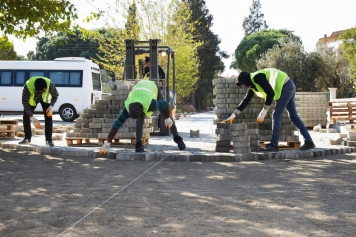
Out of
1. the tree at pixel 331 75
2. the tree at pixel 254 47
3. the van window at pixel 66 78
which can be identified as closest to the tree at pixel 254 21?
the tree at pixel 254 47

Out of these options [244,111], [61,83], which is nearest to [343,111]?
[61,83]

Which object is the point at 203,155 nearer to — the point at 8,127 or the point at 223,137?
the point at 223,137

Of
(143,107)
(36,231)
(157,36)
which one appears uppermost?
(157,36)

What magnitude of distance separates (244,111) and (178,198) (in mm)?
5951

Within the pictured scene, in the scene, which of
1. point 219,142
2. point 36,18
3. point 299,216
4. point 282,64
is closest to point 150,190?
point 299,216

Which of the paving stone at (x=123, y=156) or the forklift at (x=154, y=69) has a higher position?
the forklift at (x=154, y=69)

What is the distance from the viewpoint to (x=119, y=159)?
1118cm

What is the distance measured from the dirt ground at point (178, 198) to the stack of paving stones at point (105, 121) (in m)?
2.75

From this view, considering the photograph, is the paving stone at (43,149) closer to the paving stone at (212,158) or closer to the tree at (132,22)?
the paving stone at (212,158)

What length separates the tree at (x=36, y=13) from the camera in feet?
43.3

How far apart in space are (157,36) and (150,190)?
3214 centimetres

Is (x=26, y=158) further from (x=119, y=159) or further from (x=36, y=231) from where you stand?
(x=36, y=231)

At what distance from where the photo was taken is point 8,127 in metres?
16.9

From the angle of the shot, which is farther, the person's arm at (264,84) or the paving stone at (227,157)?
the person's arm at (264,84)
